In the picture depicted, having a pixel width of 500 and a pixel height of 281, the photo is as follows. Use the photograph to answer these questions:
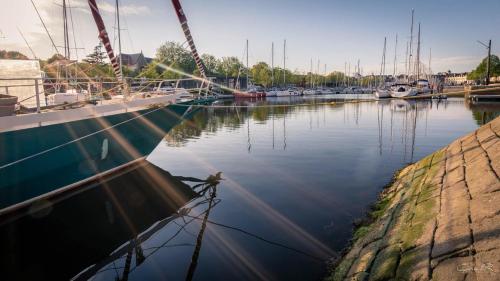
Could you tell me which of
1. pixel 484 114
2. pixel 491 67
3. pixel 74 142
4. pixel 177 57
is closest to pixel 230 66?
pixel 177 57

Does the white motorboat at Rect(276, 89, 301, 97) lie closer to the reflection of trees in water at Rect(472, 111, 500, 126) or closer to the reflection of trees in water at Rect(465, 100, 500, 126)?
the reflection of trees in water at Rect(465, 100, 500, 126)

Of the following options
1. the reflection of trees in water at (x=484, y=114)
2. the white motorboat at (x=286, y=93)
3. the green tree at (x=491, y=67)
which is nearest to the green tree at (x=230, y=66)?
the white motorboat at (x=286, y=93)

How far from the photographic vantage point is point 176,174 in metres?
12.6

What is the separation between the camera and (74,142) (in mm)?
9555

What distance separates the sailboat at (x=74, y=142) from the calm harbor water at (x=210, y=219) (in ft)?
2.43

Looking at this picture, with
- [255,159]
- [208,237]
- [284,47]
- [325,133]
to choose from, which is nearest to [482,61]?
[284,47]

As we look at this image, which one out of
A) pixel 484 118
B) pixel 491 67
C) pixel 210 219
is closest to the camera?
pixel 210 219

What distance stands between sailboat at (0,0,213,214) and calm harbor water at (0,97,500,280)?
0.74 metres

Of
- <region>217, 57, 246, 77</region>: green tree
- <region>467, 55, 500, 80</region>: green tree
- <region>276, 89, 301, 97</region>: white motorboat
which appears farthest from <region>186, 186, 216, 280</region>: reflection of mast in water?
<region>467, 55, 500, 80</region>: green tree

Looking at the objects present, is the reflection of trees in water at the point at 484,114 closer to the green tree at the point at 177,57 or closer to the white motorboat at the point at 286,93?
the white motorboat at the point at 286,93

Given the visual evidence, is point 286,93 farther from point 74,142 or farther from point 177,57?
point 74,142

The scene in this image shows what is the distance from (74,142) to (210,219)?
4.99m

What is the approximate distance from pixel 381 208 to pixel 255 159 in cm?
744

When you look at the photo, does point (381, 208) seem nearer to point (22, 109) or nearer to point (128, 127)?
point (128, 127)
